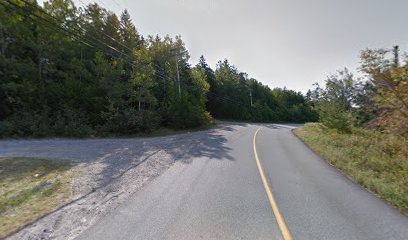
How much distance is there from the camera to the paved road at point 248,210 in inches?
174

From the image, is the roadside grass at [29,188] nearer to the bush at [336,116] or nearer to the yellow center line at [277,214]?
the yellow center line at [277,214]

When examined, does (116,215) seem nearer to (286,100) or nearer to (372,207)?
(372,207)

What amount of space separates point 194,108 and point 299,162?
60.3 ft

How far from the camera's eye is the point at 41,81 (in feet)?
74.1

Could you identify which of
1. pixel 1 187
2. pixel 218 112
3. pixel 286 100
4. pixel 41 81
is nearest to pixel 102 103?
pixel 41 81

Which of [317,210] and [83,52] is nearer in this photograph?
[317,210]

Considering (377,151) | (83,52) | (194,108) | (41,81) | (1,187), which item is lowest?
(1,187)

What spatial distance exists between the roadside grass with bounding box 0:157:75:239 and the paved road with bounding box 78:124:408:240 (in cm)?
164

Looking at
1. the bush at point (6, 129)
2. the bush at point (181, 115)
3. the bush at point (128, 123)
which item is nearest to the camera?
the bush at point (6, 129)

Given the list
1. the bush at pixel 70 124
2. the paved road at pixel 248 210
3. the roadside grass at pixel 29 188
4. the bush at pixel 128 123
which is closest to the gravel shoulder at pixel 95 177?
the roadside grass at pixel 29 188

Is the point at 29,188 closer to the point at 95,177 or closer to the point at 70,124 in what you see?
the point at 95,177

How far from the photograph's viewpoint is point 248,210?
544 cm

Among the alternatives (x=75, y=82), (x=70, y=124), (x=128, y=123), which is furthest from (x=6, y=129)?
(x=128, y=123)

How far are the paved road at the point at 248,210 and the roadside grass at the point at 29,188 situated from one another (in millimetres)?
1637
